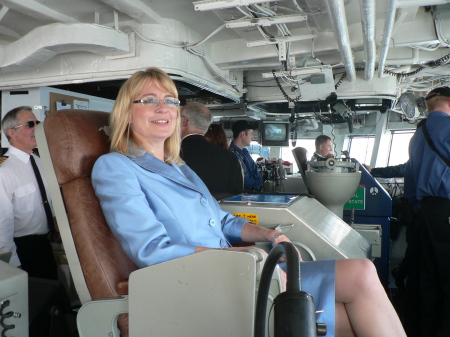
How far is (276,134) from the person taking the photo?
336 inches

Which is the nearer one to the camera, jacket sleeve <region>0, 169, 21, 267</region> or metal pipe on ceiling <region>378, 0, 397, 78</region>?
jacket sleeve <region>0, 169, 21, 267</region>

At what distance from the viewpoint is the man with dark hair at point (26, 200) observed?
7.30 ft

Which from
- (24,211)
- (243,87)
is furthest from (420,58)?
(24,211)

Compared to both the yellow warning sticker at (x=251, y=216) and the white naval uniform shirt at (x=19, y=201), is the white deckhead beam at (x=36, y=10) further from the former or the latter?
the yellow warning sticker at (x=251, y=216)

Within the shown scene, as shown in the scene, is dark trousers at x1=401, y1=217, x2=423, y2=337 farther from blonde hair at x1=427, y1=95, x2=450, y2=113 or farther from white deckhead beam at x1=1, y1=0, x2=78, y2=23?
white deckhead beam at x1=1, y1=0, x2=78, y2=23

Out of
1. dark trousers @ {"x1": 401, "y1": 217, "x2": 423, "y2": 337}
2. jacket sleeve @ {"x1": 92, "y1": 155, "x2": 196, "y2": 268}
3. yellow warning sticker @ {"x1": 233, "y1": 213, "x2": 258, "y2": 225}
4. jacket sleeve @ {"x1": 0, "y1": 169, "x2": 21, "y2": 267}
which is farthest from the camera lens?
dark trousers @ {"x1": 401, "y1": 217, "x2": 423, "y2": 337}

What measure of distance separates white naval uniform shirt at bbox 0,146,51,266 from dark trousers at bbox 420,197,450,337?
2384 mm

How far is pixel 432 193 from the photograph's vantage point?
233 cm

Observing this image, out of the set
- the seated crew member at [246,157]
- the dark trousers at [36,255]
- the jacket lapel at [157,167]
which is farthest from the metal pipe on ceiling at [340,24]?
the dark trousers at [36,255]

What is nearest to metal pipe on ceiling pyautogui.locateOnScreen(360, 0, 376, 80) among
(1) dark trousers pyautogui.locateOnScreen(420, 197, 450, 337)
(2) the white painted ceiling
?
(2) the white painted ceiling

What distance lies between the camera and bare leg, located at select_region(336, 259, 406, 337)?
1257 millimetres

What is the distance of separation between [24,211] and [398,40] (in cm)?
350

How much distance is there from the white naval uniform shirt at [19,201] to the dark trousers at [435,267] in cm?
238

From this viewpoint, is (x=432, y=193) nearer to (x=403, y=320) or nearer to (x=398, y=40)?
(x=403, y=320)
